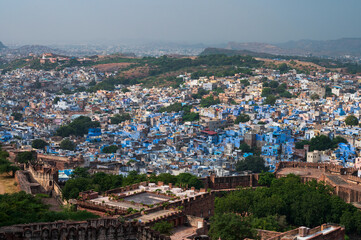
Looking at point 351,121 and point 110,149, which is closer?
point 110,149

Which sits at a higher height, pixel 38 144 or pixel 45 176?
pixel 45 176

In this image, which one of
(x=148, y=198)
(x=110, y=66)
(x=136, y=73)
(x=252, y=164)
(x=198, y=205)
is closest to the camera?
(x=148, y=198)

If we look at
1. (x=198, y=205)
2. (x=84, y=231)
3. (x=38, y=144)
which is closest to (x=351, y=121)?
(x=38, y=144)

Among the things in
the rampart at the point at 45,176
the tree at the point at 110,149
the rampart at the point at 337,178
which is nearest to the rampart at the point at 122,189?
the rampart at the point at 45,176

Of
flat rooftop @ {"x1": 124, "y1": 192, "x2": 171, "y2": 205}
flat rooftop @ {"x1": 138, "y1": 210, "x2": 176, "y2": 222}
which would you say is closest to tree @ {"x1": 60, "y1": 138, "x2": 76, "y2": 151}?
flat rooftop @ {"x1": 124, "y1": 192, "x2": 171, "y2": 205}

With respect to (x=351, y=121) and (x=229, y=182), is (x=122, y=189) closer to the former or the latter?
(x=229, y=182)

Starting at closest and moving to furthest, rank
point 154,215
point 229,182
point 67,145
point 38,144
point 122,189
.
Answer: point 154,215
point 122,189
point 229,182
point 38,144
point 67,145

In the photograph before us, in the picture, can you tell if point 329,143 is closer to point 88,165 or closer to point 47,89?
point 88,165
